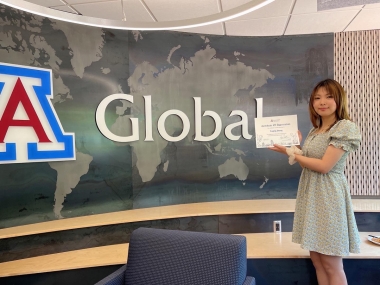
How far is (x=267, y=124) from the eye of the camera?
2.13m

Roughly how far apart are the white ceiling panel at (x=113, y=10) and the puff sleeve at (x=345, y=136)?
2.29 metres

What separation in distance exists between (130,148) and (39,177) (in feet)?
3.39

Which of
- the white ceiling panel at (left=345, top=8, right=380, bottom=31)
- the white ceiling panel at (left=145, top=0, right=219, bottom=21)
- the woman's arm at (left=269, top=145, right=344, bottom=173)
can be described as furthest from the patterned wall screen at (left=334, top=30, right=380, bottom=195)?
the woman's arm at (left=269, top=145, right=344, bottom=173)

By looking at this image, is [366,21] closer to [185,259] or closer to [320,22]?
[320,22]

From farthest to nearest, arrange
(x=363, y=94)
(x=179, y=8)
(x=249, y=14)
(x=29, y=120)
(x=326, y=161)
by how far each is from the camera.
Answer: (x=363, y=94)
(x=249, y=14)
(x=179, y=8)
(x=29, y=120)
(x=326, y=161)

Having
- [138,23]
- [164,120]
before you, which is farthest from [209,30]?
[138,23]

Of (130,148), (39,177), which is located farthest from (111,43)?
(39,177)

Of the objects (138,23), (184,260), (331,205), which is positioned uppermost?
(138,23)

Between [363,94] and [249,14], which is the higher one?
[249,14]

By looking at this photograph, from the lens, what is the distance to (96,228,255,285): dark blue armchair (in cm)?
163

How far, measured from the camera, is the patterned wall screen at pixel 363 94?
3.64m

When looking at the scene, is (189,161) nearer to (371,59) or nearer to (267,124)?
(267,124)

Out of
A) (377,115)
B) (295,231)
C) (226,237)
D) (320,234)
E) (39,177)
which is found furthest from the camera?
(377,115)

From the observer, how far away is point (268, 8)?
2.97 metres
